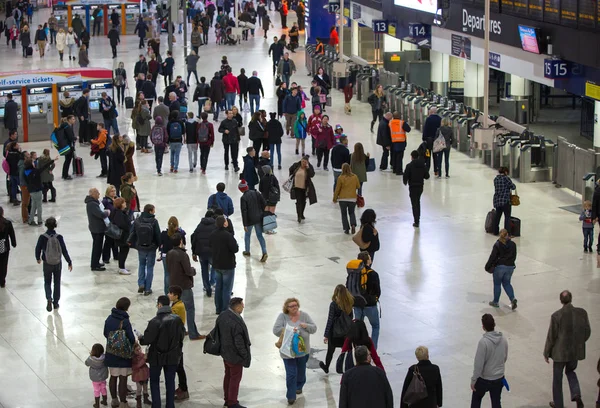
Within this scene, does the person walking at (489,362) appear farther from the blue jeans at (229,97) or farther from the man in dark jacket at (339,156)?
the blue jeans at (229,97)

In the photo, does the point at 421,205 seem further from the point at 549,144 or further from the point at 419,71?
the point at 419,71

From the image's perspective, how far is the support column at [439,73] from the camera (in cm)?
3894

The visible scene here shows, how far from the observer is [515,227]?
2005cm

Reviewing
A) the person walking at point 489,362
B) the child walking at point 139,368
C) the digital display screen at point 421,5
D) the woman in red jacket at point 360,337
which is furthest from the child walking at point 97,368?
the digital display screen at point 421,5

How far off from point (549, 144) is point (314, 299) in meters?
9.77

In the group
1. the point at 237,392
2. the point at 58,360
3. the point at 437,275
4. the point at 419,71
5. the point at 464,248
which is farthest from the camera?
the point at 419,71

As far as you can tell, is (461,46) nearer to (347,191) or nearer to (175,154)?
(175,154)

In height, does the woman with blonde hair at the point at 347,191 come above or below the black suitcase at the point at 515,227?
above

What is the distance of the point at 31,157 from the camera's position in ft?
69.8

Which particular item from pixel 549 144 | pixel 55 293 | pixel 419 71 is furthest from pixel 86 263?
pixel 419 71

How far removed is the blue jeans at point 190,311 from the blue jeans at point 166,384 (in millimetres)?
2278

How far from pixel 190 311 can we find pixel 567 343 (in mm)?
5022

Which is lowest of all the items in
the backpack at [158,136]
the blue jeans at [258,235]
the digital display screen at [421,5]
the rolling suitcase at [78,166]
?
the blue jeans at [258,235]

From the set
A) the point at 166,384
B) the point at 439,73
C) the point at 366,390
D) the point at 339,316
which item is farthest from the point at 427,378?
the point at 439,73
